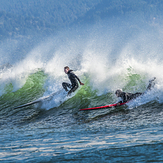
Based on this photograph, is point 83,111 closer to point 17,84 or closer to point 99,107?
point 99,107

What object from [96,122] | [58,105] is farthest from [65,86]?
[96,122]

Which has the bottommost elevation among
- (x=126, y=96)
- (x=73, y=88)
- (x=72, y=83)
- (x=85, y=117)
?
(x=85, y=117)

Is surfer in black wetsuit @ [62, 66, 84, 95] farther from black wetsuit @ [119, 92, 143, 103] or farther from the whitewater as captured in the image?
black wetsuit @ [119, 92, 143, 103]

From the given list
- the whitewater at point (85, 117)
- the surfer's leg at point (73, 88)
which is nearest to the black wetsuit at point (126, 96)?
the whitewater at point (85, 117)

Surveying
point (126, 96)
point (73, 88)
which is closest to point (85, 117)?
point (126, 96)

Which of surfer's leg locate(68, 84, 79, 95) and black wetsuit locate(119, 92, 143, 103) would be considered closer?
black wetsuit locate(119, 92, 143, 103)

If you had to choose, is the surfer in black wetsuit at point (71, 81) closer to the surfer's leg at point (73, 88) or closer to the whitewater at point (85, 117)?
the surfer's leg at point (73, 88)

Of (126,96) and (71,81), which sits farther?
(71,81)

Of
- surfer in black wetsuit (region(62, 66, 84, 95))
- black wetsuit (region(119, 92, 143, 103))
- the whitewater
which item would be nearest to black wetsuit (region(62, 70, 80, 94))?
surfer in black wetsuit (region(62, 66, 84, 95))

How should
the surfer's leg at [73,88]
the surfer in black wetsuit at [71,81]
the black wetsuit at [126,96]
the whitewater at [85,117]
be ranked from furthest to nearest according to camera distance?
the surfer's leg at [73,88] → the surfer in black wetsuit at [71,81] → the black wetsuit at [126,96] → the whitewater at [85,117]

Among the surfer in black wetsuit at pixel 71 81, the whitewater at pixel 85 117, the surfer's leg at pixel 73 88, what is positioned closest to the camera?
the whitewater at pixel 85 117

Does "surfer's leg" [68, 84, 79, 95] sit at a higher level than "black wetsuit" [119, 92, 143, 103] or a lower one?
higher

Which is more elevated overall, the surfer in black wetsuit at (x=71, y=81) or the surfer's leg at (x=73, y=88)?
the surfer in black wetsuit at (x=71, y=81)

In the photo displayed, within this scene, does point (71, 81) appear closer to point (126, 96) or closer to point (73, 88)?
point (73, 88)
